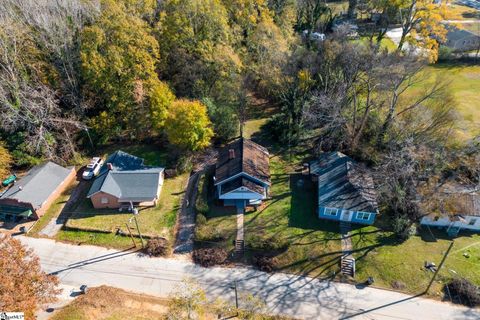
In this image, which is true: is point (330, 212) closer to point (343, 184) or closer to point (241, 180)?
point (343, 184)

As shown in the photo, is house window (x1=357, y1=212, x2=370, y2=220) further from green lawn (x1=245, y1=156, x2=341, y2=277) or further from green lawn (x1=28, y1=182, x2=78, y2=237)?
green lawn (x1=28, y1=182, x2=78, y2=237)

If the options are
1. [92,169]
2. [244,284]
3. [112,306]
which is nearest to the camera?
[112,306]

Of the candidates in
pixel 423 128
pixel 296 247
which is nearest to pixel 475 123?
pixel 423 128

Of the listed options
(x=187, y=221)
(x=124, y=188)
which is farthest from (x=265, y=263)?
(x=124, y=188)

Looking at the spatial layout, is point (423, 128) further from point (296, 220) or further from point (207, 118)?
point (207, 118)

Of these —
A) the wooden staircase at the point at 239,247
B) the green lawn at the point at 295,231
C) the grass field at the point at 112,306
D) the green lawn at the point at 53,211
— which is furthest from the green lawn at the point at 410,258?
→ the green lawn at the point at 53,211

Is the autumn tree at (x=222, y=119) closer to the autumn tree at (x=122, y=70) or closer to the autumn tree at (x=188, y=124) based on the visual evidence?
the autumn tree at (x=188, y=124)

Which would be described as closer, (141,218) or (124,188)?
(141,218)
